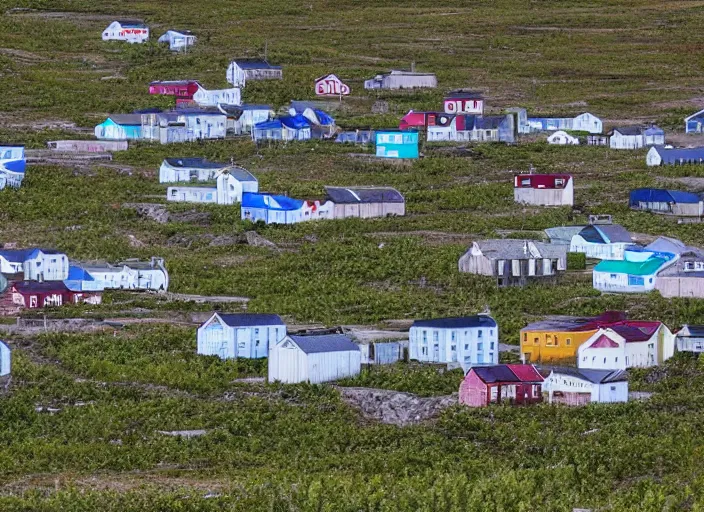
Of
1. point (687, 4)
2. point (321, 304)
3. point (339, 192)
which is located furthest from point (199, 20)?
point (321, 304)

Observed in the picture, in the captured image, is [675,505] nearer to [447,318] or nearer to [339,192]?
[447,318]

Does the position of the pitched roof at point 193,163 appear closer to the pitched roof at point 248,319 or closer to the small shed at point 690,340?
the pitched roof at point 248,319

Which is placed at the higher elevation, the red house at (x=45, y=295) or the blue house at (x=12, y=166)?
the blue house at (x=12, y=166)

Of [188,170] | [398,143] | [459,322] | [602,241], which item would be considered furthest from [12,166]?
[459,322]

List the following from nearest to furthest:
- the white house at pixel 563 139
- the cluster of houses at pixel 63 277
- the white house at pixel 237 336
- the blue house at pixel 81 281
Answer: the white house at pixel 237 336, the cluster of houses at pixel 63 277, the blue house at pixel 81 281, the white house at pixel 563 139

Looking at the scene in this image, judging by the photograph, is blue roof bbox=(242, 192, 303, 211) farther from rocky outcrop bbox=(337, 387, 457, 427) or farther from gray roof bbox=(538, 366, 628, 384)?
gray roof bbox=(538, 366, 628, 384)

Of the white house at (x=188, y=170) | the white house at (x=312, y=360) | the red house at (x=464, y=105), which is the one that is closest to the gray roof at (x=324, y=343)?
the white house at (x=312, y=360)
